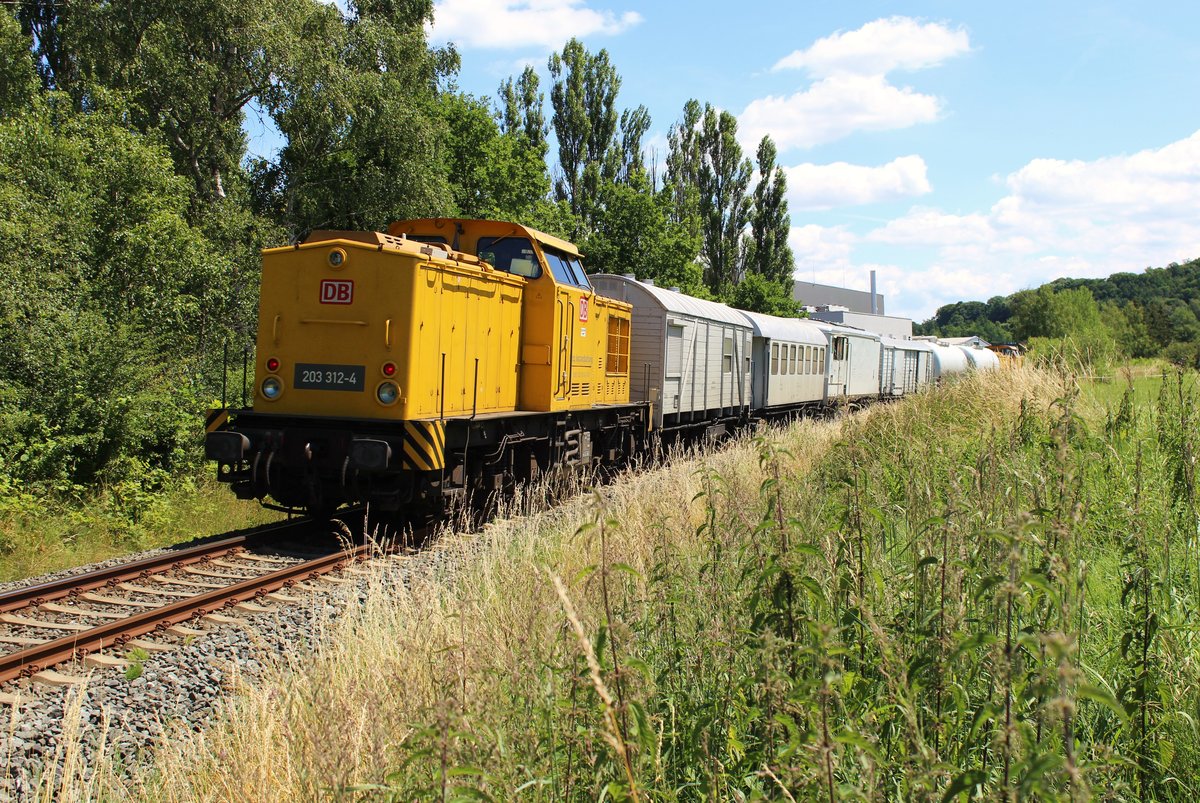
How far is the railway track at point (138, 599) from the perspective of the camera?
5543 mm

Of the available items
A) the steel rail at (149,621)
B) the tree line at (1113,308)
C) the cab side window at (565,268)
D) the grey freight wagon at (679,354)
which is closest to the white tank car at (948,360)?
the tree line at (1113,308)

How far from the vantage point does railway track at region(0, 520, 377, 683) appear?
18.2 feet

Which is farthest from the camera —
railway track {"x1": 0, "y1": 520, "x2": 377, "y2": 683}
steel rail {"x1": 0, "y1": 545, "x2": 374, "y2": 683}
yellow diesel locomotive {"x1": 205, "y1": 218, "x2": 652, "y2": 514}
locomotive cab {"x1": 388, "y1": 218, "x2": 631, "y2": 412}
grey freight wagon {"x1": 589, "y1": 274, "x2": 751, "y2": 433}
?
grey freight wagon {"x1": 589, "y1": 274, "x2": 751, "y2": 433}

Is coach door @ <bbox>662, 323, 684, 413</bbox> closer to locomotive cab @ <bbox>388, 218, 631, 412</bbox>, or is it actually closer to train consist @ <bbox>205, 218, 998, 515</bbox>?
train consist @ <bbox>205, 218, 998, 515</bbox>

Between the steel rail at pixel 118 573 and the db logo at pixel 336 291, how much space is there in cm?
268

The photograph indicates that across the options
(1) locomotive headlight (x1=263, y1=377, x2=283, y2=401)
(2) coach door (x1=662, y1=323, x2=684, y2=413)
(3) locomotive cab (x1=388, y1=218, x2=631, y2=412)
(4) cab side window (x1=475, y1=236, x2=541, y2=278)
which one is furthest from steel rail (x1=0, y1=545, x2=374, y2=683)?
(2) coach door (x1=662, y1=323, x2=684, y2=413)

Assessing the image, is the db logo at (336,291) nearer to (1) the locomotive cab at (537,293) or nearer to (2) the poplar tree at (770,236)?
(1) the locomotive cab at (537,293)

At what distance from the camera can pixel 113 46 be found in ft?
66.9

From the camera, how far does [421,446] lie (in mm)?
8469

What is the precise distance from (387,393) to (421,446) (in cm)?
77

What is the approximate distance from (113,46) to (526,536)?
19356 millimetres

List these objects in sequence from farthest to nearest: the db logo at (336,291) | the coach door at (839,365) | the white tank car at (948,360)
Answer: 1. the white tank car at (948,360)
2. the coach door at (839,365)
3. the db logo at (336,291)

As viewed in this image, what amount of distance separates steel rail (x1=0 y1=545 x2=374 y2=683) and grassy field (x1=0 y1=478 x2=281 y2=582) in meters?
3.15

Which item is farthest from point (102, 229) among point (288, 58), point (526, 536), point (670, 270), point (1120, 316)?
point (1120, 316)
